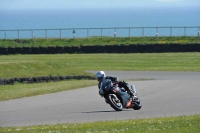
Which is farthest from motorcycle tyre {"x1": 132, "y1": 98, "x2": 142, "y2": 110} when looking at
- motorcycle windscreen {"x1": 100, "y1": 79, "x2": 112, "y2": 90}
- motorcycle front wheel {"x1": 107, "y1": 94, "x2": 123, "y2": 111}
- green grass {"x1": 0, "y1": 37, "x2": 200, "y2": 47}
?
green grass {"x1": 0, "y1": 37, "x2": 200, "y2": 47}

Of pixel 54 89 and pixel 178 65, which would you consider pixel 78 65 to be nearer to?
pixel 178 65

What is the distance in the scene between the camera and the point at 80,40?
199 ft

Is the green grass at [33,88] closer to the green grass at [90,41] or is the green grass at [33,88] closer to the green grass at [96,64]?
the green grass at [96,64]

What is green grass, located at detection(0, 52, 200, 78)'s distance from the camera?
30105 millimetres

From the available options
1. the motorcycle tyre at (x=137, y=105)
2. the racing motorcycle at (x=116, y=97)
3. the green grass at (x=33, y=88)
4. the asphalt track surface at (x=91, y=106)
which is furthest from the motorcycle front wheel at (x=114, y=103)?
the green grass at (x=33, y=88)

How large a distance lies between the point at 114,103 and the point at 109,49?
110 feet

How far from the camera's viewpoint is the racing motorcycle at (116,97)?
762 inches

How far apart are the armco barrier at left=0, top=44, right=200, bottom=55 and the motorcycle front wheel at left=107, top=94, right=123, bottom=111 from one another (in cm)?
3275

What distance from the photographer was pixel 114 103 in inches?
768

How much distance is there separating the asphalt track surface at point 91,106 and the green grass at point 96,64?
15.2 feet

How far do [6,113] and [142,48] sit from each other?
111ft

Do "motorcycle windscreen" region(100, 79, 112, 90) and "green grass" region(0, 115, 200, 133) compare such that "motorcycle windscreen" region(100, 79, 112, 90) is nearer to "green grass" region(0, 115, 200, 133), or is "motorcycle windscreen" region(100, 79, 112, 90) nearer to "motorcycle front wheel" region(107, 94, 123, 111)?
"motorcycle front wheel" region(107, 94, 123, 111)

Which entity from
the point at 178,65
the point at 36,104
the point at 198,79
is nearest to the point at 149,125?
the point at 36,104

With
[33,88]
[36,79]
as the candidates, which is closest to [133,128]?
[33,88]
